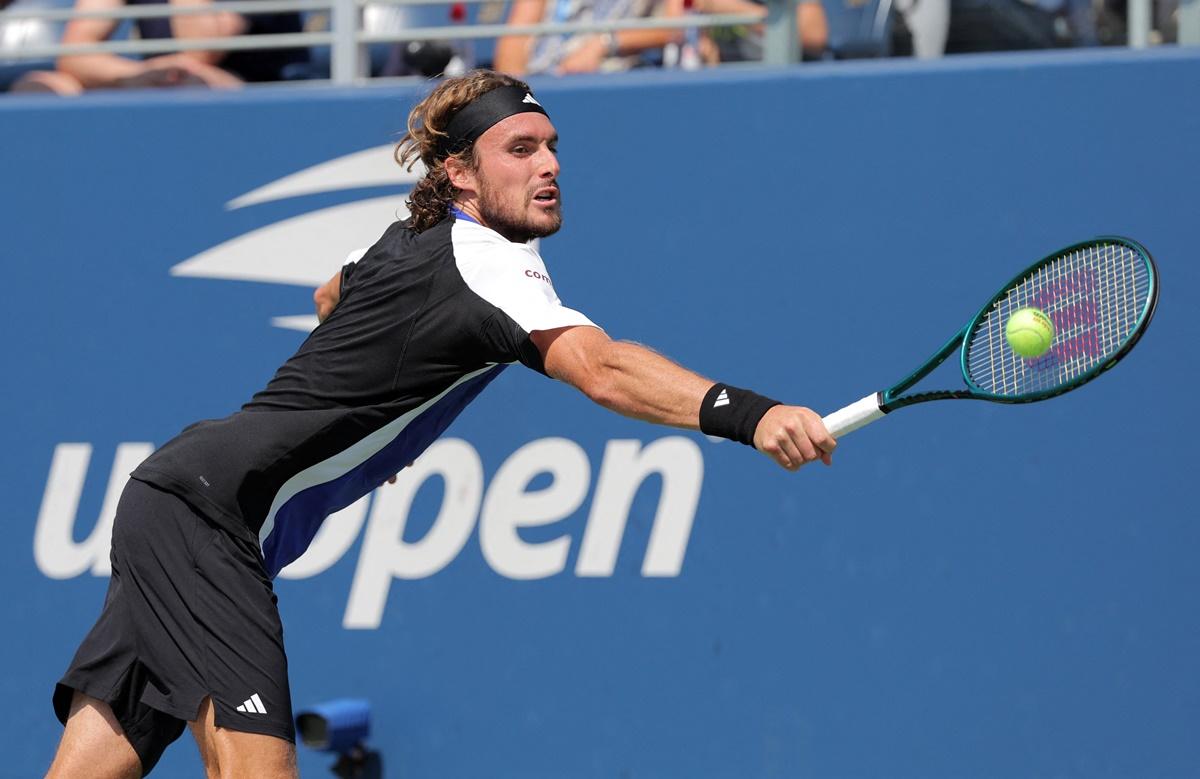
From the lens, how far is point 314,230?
5789 millimetres

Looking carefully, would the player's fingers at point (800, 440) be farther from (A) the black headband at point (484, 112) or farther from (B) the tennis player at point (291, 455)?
(A) the black headband at point (484, 112)

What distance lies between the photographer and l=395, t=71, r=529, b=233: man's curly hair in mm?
3977

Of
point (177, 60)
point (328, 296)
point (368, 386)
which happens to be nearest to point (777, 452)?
point (368, 386)

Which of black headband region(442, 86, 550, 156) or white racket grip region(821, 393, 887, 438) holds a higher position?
black headband region(442, 86, 550, 156)

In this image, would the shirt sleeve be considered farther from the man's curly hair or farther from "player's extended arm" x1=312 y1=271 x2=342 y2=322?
"player's extended arm" x1=312 y1=271 x2=342 y2=322

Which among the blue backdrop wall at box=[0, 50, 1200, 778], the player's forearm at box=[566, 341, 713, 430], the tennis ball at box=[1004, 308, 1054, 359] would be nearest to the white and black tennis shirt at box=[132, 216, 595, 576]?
the player's forearm at box=[566, 341, 713, 430]

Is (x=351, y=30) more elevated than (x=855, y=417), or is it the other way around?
(x=351, y=30)

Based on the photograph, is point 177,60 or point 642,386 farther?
point 177,60

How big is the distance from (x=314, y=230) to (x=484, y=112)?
6.27ft

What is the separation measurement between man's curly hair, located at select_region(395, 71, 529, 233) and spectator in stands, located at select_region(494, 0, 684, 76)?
193 centimetres

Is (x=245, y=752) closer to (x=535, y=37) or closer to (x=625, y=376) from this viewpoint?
(x=625, y=376)

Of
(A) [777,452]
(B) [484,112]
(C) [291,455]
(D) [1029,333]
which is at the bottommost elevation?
(C) [291,455]

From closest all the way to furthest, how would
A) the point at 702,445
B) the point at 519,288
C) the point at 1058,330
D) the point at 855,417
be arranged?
the point at 855,417 < the point at 519,288 < the point at 1058,330 < the point at 702,445

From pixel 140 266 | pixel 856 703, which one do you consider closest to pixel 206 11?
pixel 140 266
